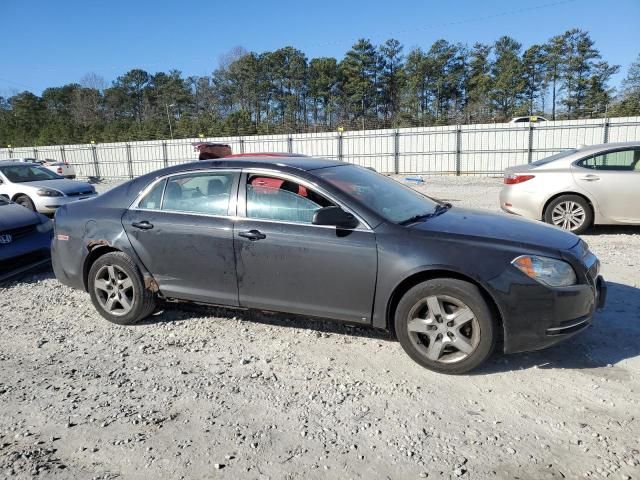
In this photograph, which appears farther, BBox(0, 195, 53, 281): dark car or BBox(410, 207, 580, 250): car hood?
BBox(0, 195, 53, 281): dark car

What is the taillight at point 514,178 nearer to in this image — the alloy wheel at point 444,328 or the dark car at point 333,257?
the dark car at point 333,257

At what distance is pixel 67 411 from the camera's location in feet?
10.5

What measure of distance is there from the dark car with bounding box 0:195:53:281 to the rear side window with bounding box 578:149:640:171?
803cm

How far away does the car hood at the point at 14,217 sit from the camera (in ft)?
20.7

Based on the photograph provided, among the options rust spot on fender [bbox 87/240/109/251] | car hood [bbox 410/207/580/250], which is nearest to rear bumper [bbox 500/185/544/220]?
car hood [bbox 410/207/580/250]

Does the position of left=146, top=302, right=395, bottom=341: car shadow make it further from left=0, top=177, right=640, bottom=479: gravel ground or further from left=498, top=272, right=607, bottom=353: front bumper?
left=498, top=272, right=607, bottom=353: front bumper

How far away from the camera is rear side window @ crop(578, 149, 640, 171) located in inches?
293

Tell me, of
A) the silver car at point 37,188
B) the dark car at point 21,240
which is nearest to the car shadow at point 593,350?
the dark car at point 21,240

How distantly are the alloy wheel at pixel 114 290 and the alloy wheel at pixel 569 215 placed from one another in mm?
6424

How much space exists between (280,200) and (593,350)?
271cm

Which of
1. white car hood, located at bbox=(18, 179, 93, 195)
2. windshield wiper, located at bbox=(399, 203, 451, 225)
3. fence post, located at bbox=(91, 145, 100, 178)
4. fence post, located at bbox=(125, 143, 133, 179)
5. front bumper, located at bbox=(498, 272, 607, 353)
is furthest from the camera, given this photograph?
fence post, located at bbox=(91, 145, 100, 178)

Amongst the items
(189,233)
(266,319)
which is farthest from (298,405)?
(189,233)

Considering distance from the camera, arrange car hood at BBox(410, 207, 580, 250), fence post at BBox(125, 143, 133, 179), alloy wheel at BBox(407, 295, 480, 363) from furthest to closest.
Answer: fence post at BBox(125, 143, 133, 179)
car hood at BBox(410, 207, 580, 250)
alloy wheel at BBox(407, 295, 480, 363)

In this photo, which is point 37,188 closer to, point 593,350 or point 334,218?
point 334,218
